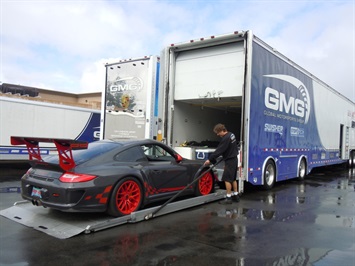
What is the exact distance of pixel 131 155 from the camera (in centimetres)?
592

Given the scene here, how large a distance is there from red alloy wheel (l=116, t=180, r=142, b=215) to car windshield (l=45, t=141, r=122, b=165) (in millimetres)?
719

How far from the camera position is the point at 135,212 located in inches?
215

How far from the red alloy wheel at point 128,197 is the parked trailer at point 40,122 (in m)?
7.24

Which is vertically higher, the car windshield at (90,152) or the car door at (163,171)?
the car windshield at (90,152)

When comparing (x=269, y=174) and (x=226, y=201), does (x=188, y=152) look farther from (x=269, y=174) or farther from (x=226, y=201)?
(x=269, y=174)

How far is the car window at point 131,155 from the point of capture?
571 centimetres

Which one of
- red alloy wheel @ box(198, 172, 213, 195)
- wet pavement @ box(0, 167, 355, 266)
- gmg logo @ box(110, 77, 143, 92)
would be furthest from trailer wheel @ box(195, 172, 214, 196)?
gmg logo @ box(110, 77, 143, 92)

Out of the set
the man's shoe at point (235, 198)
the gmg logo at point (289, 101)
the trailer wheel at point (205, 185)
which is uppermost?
the gmg logo at point (289, 101)

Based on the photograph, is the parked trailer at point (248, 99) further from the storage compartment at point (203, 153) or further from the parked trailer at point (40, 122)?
the parked trailer at point (40, 122)

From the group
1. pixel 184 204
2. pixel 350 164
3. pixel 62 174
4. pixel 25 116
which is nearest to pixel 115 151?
pixel 62 174

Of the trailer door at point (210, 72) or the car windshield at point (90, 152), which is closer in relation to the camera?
the car windshield at point (90, 152)

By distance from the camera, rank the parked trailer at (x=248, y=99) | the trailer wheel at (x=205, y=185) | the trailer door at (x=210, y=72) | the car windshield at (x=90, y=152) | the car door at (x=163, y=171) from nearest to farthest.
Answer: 1. the car windshield at (x=90, y=152)
2. the car door at (x=163, y=171)
3. the trailer wheel at (x=205, y=185)
4. the parked trailer at (x=248, y=99)
5. the trailer door at (x=210, y=72)

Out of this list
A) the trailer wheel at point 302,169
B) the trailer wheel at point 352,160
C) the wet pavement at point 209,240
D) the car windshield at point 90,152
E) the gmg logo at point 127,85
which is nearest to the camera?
the wet pavement at point 209,240

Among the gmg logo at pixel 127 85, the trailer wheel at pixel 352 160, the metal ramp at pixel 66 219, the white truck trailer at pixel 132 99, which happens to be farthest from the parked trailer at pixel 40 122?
the trailer wheel at pixel 352 160
